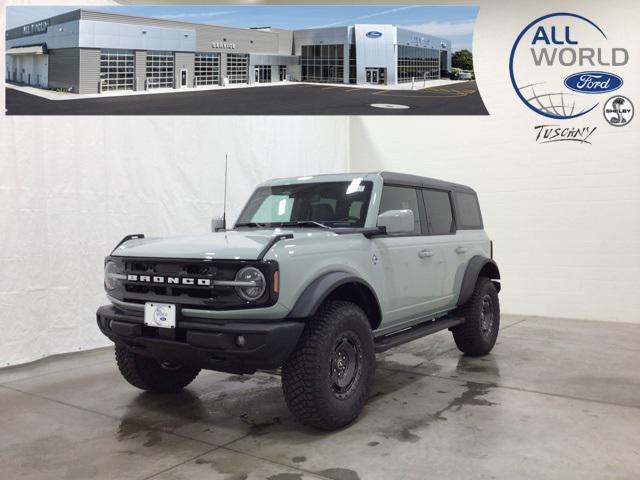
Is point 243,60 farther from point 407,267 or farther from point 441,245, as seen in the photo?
point 407,267

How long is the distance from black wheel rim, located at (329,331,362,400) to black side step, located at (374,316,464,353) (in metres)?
0.25

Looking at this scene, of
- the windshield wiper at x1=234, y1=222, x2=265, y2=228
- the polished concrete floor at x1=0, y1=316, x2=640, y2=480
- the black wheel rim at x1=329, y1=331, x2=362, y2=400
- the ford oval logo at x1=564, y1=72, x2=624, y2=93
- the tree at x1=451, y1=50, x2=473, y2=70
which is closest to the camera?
the polished concrete floor at x1=0, y1=316, x2=640, y2=480

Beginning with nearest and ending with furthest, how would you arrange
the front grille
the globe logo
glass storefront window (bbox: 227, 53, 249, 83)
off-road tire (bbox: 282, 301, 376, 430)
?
the front grille
off-road tire (bbox: 282, 301, 376, 430)
glass storefront window (bbox: 227, 53, 249, 83)
the globe logo

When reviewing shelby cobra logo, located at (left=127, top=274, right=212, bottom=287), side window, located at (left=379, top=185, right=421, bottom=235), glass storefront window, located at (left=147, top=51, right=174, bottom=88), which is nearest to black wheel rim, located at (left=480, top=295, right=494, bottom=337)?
side window, located at (left=379, top=185, right=421, bottom=235)

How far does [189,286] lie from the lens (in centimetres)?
304

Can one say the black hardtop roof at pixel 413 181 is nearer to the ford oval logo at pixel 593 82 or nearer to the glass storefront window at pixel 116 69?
the glass storefront window at pixel 116 69

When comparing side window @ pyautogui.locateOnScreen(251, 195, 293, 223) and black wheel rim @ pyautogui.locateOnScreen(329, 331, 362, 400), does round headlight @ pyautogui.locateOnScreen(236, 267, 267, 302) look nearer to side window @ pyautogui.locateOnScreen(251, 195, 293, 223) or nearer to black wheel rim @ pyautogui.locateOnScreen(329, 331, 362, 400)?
black wheel rim @ pyautogui.locateOnScreen(329, 331, 362, 400)

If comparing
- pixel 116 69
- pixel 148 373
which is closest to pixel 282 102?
pixel 116 69

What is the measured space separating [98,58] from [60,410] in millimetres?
3440

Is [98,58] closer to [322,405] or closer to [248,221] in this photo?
[248,221]

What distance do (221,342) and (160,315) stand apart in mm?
477

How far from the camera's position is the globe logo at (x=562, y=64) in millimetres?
6898

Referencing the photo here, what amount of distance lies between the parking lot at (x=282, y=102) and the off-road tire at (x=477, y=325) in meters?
2.15

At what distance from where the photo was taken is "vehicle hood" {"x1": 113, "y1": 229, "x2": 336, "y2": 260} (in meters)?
2.95
